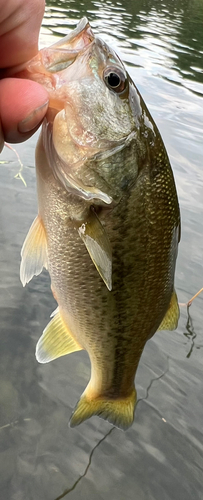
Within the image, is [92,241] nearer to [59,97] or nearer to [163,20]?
[59,97]

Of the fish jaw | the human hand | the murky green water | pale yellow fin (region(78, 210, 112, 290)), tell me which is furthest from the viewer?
the murky green water

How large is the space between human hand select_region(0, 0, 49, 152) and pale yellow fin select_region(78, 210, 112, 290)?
1.26 feet

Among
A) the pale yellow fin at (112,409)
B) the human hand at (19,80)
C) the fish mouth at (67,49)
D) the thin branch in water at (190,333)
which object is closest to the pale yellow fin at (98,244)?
the human hand at (19,80)

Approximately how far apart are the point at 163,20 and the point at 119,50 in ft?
28.9

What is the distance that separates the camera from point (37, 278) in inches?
168

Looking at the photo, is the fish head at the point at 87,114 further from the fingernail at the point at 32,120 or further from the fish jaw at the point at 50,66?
the fingernail at the point at 32,120

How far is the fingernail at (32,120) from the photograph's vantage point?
120 centimetres

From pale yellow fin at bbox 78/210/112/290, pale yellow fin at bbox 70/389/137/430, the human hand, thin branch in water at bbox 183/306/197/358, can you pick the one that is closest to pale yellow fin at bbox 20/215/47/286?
pale yellow fin at bbox 78/210/112/290

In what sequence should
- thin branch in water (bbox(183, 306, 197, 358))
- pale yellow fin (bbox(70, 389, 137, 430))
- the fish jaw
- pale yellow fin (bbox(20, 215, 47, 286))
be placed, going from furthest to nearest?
thin branch in water (bbox(183, 306, 197, 358)), pale yellow fin (bbox(70, 389, 137, 430)), pale yellow fin (bbox(20, 215, 47, 286)), the fish jaw

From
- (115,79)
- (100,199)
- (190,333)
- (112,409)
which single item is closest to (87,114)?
(115,79)

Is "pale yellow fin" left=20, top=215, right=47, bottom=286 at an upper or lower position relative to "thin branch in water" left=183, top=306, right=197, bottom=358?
upper

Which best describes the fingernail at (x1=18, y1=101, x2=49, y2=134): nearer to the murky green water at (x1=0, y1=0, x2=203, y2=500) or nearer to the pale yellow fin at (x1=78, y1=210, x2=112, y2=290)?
the pale yellow fin at (x1=78, y1=210, x2=112, y2=290)

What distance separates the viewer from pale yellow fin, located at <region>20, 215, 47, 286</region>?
1.69m

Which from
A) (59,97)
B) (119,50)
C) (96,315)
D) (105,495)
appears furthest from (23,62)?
(119,50)
